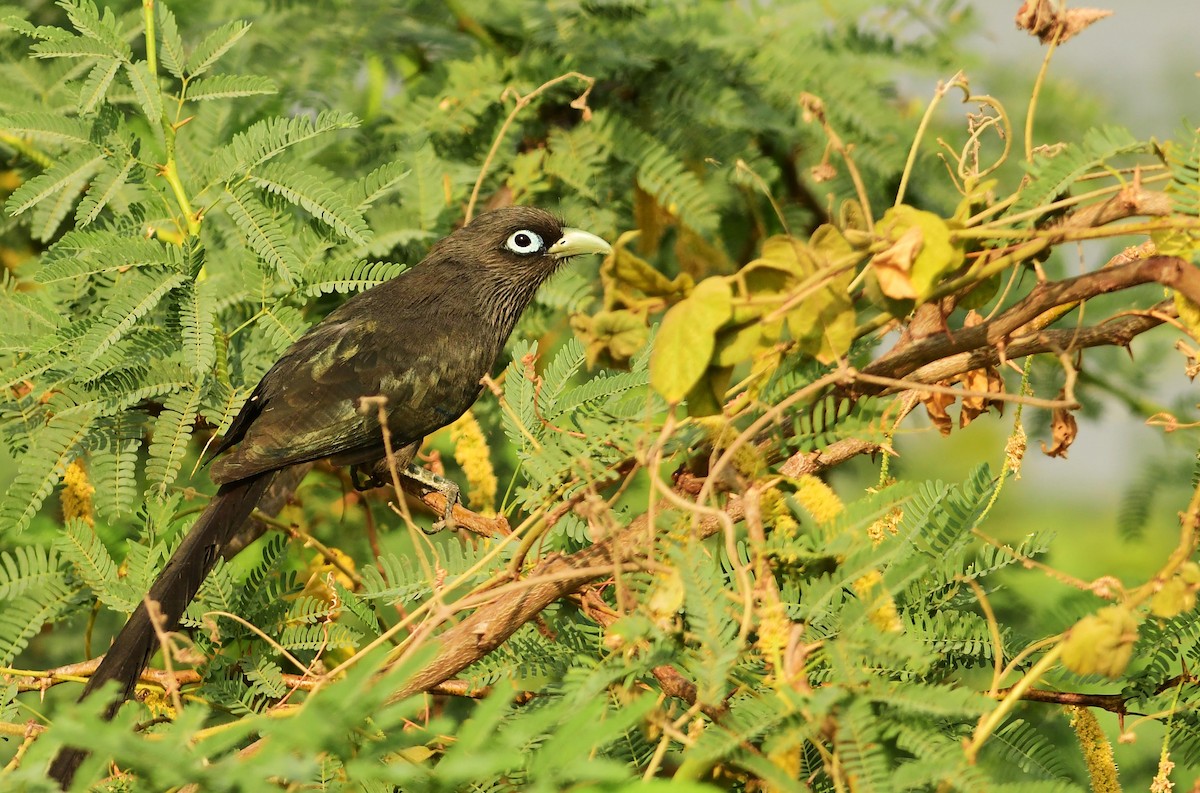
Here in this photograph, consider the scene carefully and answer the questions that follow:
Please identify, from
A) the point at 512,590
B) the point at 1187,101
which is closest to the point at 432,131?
the point at 512,590

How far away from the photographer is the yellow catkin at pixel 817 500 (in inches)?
80.1

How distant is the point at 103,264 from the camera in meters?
3.16

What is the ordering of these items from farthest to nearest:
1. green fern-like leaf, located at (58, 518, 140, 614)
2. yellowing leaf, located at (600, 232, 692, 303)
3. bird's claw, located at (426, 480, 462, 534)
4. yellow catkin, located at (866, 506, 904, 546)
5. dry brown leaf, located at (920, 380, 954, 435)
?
bird's claw, located at (426, 480, 462, 534) < green fern-like leaf, located at (58, 518, 140, 614) < yellow catkin, located at (866, 506, 904, 546) < dry brown leaf, located at (920, 380, 954, 435) < yellowing leaf, located at (600, 232, 692, 303)

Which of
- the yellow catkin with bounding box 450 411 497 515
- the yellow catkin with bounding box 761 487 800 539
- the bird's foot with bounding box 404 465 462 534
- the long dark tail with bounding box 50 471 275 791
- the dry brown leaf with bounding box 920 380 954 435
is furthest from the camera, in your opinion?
the bird's foot with bounding box 404 465 462 534

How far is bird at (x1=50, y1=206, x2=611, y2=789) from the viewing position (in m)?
3.43

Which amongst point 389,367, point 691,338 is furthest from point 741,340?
point 389,367

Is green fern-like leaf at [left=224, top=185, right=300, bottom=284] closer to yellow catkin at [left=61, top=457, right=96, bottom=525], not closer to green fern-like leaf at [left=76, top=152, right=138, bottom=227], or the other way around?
green fern-like leaf at [left=76, top=152, right=138, bottom=227]

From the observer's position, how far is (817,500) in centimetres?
206

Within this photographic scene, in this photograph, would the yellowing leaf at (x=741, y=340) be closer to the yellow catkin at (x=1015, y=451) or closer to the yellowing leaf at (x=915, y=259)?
the yellowing leaf at (x=915, y=259)

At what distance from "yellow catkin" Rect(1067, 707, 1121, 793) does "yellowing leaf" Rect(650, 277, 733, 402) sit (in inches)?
42.8

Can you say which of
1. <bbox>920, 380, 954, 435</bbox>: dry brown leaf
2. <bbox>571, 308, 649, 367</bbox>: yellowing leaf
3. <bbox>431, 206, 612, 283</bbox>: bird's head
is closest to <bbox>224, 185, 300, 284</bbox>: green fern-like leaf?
<bbox>431, 206, 612, 283</bbox>: bird's head

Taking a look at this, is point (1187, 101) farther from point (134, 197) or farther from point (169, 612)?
point (169, 612)

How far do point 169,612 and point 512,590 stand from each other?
45.8 inches

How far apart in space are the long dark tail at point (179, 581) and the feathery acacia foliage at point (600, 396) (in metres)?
0.08
